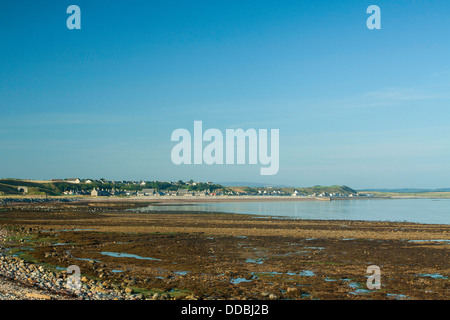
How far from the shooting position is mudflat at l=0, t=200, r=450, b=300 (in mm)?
14531

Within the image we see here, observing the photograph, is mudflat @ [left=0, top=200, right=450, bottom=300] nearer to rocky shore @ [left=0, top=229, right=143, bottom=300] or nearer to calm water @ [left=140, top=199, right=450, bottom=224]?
rocky shore @ [left=0, top=229, right=143, bottom=300]

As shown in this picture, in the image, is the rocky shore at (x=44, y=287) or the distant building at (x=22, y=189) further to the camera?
the distant building at (x=22, y=189)

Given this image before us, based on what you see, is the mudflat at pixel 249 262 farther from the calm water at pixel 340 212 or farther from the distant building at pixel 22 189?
the distant building at pixel 22 189

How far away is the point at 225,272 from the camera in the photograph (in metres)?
17.7

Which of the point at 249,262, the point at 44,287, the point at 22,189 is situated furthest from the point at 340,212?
the point at 22,189

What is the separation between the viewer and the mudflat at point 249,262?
47.7ft

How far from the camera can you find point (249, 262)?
803 inches

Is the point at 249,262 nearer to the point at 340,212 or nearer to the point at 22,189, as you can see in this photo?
the point at 340,212

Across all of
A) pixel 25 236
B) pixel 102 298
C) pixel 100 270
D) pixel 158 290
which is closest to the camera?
pixel 102 298

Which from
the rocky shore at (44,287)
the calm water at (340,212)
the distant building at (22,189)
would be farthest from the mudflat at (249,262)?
the distant building at (22,189)

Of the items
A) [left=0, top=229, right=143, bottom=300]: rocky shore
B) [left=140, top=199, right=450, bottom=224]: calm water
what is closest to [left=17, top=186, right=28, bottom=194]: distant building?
[left=140, top=199, right=450, bottom=224]: calm water
